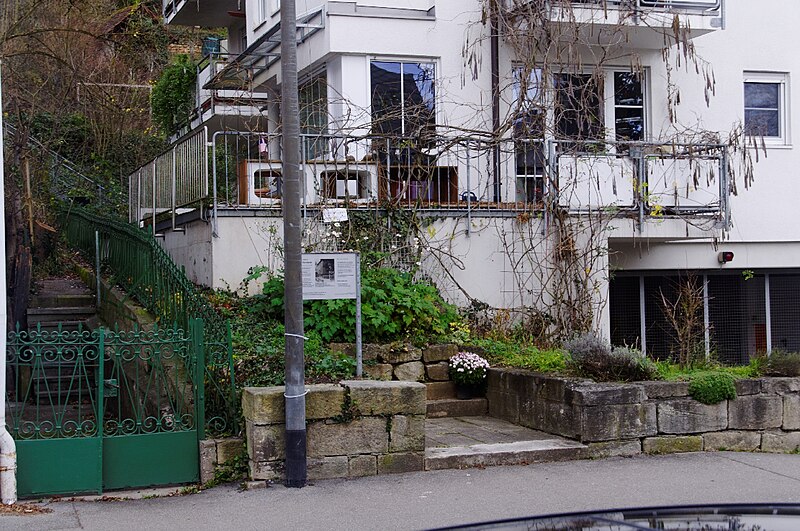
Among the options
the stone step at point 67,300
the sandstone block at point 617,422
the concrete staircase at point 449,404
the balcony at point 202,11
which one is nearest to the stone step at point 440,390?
the concrete staircase at point 449,404

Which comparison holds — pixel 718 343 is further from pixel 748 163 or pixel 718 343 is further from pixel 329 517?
pixel 329 517

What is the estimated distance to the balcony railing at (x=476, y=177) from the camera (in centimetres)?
1409

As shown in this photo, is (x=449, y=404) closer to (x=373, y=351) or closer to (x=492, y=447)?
(x=373, y=351)

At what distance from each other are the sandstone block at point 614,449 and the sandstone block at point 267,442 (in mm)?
3112

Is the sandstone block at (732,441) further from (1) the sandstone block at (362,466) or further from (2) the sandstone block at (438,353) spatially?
(1) the sandstone block at (362,466)

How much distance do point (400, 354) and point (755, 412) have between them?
4015mm

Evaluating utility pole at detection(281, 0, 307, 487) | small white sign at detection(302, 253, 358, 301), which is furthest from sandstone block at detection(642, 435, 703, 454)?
utility pole at detection(281, 0, 307, 487)

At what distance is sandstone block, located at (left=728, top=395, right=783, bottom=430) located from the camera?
36.6 feet

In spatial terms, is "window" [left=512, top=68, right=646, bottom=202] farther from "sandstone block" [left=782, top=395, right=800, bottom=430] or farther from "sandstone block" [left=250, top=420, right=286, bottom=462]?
"sandstone block" [left=250, top=420, right=286, bottom=462]

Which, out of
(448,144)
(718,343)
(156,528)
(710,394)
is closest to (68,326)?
(448,144)

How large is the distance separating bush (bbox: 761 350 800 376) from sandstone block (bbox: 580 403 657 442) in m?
1.77

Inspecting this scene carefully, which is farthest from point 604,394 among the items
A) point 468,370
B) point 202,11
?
point 202,11

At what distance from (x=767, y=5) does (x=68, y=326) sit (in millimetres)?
13002

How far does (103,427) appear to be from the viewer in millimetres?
9750
